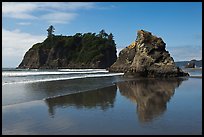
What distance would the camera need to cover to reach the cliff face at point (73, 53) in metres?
113

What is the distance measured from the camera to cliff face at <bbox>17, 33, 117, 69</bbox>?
113 meters

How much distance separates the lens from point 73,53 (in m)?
123

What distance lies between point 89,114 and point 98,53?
102m

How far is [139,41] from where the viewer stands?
47969 millimetres

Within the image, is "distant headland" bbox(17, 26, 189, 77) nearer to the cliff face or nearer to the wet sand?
the cliff face

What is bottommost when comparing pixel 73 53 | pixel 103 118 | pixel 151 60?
pixel 103 118

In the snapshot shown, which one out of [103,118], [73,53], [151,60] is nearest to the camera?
[103,118]

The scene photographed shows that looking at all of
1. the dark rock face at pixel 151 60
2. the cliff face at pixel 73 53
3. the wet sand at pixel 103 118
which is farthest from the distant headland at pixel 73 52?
the wet sand at pixel 103 118

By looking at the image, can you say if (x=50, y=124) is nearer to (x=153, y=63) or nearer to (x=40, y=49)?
(x=153, y=63)

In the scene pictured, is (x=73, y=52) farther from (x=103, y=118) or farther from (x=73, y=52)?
(x=103, y=118)

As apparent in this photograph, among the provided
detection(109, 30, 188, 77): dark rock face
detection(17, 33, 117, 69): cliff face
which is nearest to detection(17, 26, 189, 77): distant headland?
detection(17, 33, 117, 69): cliff face

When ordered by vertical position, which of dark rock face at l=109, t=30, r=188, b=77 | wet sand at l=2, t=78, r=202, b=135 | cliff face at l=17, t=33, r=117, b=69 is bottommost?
wet sand at l=2, t=78, r=202, b=135

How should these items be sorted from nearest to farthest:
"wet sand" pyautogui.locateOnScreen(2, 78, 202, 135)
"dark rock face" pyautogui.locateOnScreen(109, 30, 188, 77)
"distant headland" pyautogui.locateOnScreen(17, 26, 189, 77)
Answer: "wet sand" pyautogui.locateOnScreen(2, 78, 202, 135)
"dark rock face" pyautogui.locateOnScreen(109, 30, 188, 77)
"distant headland" pyautogui.locateOnScreen(17, 26, 189, 77)

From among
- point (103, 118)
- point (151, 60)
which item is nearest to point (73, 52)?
point (151, 60)
